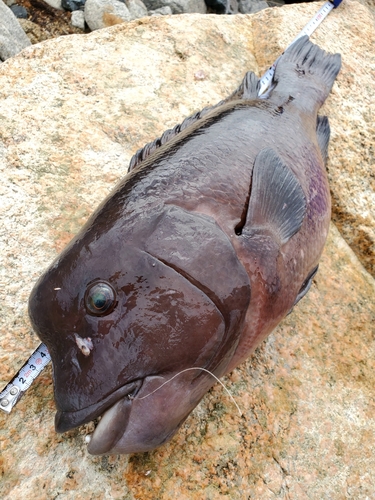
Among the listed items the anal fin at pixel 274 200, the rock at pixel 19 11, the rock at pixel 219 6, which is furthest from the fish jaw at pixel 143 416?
the rock at pixel 219 6

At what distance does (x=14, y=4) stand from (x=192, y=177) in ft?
21.2

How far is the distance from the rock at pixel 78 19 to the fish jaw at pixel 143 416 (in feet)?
21.3

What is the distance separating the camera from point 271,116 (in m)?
2.37

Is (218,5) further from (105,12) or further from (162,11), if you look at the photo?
(105,12)

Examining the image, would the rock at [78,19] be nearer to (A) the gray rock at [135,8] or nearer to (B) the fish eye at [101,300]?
(A) the gray rock at [135,8]

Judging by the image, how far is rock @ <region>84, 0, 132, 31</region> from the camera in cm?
643

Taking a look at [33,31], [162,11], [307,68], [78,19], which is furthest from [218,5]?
[307,68]

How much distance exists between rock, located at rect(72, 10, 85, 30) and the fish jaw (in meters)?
Result: 6.50

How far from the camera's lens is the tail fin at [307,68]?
10.3 feet

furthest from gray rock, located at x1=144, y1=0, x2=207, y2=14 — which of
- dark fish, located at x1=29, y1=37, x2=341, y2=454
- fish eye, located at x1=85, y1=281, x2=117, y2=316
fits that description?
fish eye, located at x1=85, y1=281, x2=117, y2=316

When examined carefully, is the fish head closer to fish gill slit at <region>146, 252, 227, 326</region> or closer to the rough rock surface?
fish gill slit at <region>146, 252, 227, 326</region>

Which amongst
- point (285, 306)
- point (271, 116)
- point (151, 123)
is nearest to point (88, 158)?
point (151, 123)

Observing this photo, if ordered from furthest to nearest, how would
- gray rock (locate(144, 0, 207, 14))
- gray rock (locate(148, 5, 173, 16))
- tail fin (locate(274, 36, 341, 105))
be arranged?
gray rock (locate(144, 0, 207, 14)) < gray rock (locate(148, 5, 173, 16)) < tail fin (locate(274, 36, 341, 105))

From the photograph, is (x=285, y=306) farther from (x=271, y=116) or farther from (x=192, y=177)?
(x=271, y=116)
